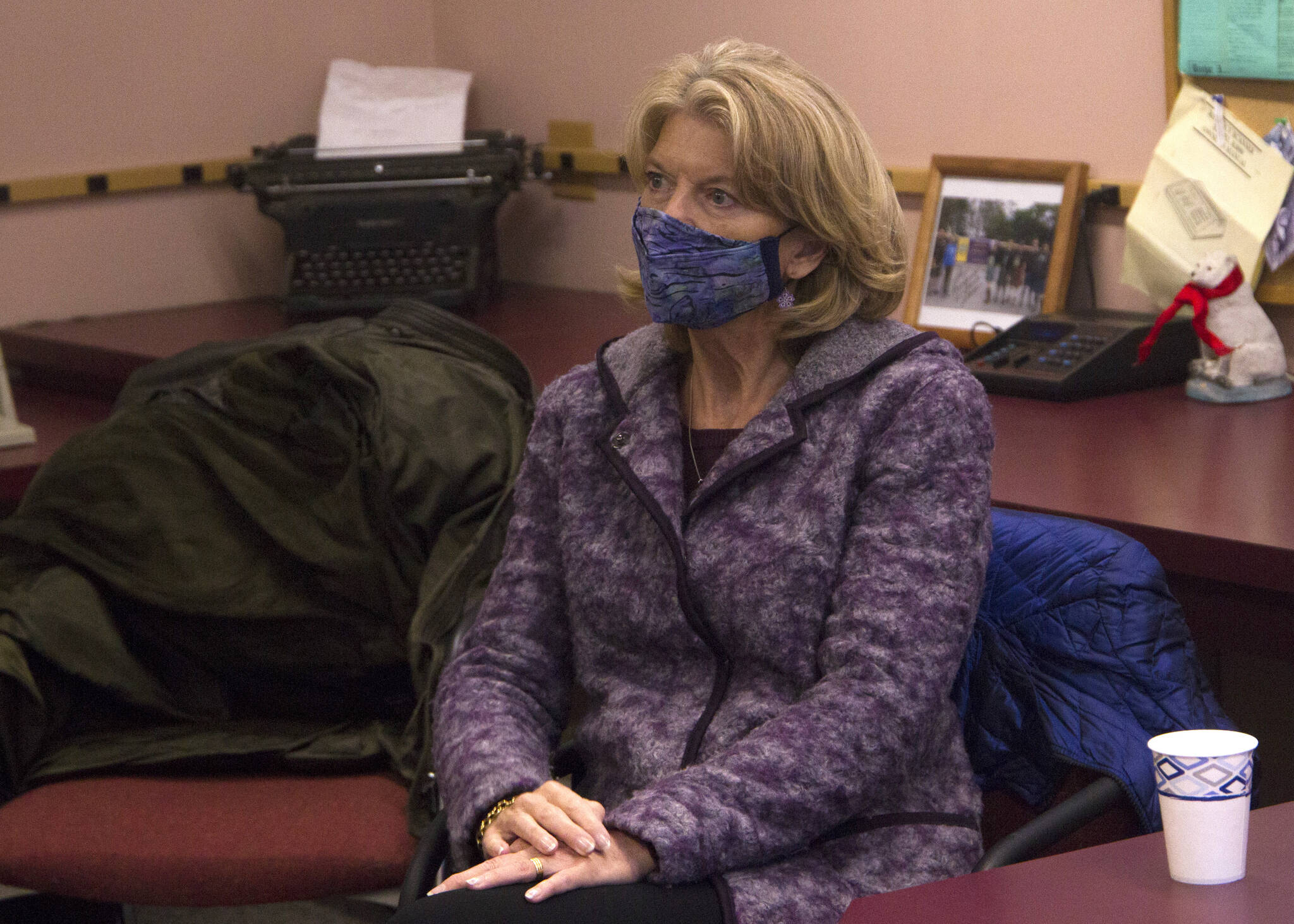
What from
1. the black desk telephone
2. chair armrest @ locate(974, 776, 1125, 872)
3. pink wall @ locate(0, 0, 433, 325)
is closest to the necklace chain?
chair armrest @ locate(974, 776, 1125, 872)

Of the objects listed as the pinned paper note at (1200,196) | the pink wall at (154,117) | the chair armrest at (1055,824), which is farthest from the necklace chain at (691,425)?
the pink wall at (154,117)

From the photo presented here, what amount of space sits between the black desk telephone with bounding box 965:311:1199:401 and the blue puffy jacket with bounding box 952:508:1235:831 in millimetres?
504

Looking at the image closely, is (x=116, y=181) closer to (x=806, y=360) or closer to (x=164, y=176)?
(x=164, y=176)

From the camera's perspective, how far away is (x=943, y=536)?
1282 millimetres

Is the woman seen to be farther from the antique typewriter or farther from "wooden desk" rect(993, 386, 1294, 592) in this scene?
the antique typewriter

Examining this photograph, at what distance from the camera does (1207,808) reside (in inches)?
34.3

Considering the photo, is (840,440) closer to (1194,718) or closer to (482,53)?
(1194,718)

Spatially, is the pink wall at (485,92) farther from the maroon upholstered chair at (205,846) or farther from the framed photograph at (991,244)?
the maroon upholstered chair at (205,846)

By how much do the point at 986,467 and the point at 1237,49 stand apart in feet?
3.24

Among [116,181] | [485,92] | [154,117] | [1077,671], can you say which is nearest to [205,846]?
[1077,671]

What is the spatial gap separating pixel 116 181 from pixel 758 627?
206 centimetres

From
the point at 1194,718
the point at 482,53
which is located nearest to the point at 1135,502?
the point at 1194,718

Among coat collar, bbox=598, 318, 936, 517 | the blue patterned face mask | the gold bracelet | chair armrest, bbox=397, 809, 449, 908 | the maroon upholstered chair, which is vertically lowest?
the maroon upholstered chair

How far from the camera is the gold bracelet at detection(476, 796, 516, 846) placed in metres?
1.34
